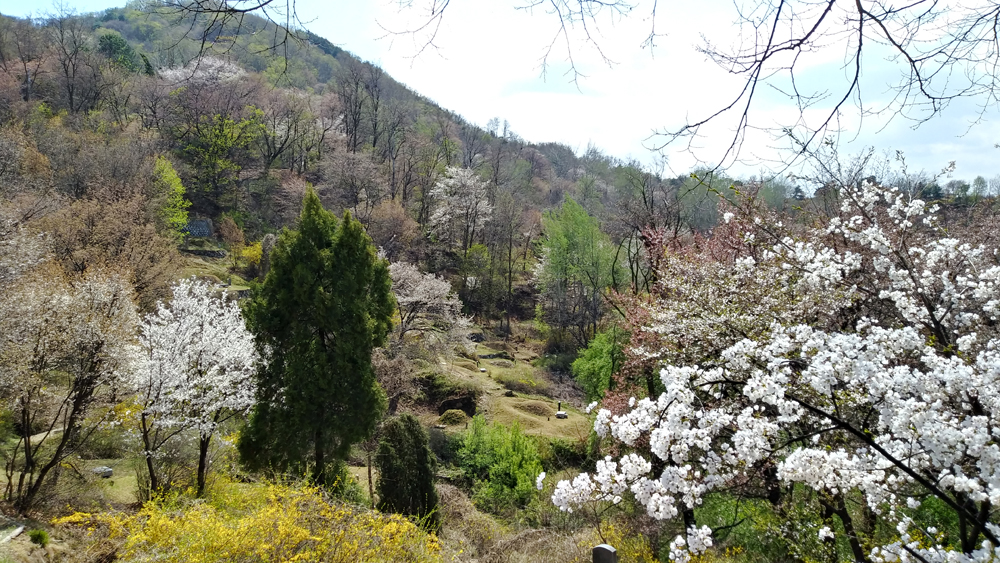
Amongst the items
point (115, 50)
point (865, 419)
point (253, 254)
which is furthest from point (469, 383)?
point (115, 50)

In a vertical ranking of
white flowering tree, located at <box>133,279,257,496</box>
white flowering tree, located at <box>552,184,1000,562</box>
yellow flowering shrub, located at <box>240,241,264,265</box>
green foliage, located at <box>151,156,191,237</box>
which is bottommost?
white flowering tree, located at <box>133,279,257,496</box>

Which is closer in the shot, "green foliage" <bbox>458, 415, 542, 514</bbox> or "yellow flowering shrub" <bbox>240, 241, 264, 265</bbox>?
"green foliage" <bbox>458, 415, 542, 514</bbox>

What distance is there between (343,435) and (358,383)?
1202 mm

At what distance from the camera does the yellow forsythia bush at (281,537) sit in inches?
195

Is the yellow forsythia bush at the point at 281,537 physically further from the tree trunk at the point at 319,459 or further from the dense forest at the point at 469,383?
the tree trunk at the point at 319,459

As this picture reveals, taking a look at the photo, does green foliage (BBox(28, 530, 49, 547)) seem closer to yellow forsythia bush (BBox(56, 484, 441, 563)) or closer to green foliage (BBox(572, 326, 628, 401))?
yellow forsythia bush (BBox(56, 484, 441, 563))

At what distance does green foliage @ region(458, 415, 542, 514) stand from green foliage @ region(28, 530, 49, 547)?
8513mm

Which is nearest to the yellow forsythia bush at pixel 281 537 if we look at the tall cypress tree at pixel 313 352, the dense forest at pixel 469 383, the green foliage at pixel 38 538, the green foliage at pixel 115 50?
the dense forest at pixel 469 383

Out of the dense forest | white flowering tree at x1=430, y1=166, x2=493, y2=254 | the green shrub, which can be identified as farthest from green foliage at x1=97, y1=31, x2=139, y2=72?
the green shrub

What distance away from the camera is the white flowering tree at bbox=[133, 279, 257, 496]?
378 inches

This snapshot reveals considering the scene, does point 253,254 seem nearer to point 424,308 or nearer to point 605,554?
point 424,308

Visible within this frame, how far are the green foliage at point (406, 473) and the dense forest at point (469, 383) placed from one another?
2.6 inches

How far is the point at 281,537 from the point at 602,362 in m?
12.3

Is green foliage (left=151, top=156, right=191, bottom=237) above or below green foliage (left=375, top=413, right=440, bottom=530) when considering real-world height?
above
